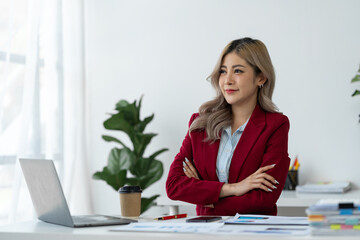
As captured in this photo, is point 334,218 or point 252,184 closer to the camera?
point 334,218

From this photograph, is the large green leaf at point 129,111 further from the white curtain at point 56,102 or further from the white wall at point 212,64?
the white curtain at point 56,102

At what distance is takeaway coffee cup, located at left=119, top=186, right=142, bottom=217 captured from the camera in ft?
6.38

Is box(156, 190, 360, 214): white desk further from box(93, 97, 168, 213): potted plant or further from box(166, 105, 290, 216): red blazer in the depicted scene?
box(166, 105, 290, 216): red blazer

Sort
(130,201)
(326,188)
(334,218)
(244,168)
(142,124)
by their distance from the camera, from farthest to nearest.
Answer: (142,124) < (326,188) < (244,168) < (130,201) < (334,218)

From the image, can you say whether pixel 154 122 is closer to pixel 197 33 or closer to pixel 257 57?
pixel 197 33

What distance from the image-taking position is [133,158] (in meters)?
3.91

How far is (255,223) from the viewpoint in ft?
5.06

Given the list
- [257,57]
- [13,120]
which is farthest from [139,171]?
[257,57]

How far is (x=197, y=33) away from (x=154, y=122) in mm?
801

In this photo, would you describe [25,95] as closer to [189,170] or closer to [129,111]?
[129,111]

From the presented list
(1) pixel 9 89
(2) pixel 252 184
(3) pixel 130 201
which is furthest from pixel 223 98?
(1) pixel 9 89

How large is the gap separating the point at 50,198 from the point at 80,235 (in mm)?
278

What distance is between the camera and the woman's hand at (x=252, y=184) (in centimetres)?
208

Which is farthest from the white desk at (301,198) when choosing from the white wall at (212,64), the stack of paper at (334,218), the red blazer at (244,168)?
the stack of paper at (334,218)
